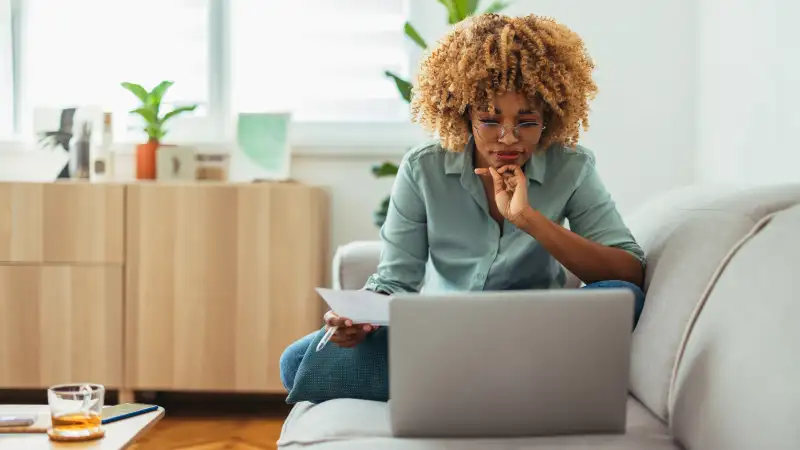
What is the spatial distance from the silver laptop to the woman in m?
0.38

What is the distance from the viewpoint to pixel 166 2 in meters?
3.38

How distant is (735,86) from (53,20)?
2544 mm

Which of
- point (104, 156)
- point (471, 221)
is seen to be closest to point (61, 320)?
point (104, 156)

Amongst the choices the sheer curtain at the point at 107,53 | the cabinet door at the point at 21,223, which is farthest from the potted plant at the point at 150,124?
the cabinet door at the point at 21,223

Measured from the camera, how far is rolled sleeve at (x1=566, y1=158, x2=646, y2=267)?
153 centimetres

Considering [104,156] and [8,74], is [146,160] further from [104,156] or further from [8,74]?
[8,74]

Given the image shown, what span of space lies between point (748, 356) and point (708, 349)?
0.39ft

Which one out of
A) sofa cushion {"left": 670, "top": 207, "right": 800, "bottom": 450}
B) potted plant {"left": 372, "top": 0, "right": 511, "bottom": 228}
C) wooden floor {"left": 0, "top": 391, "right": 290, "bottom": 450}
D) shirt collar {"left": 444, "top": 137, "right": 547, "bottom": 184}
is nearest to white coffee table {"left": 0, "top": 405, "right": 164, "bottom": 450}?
shirt collar {"left": 444, "top": 137, "right": 547, "bottom": 184}

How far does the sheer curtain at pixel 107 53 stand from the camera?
3.39 m

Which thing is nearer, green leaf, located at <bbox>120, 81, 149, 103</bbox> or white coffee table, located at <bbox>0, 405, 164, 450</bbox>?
white coffee table, located at <bbox>0, 405, 164, 450</bbox>

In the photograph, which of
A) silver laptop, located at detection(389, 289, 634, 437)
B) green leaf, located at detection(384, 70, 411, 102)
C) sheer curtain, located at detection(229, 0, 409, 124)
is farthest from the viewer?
sheer curtain, located at detection(229, 0, 409, 124)

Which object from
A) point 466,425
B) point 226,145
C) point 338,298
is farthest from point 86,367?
point 466,425

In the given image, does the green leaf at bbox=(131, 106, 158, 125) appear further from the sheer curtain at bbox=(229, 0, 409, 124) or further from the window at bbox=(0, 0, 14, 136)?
the window at bbox=(0, 0, 14, 136)

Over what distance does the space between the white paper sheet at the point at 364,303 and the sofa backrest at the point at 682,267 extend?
39 cm
